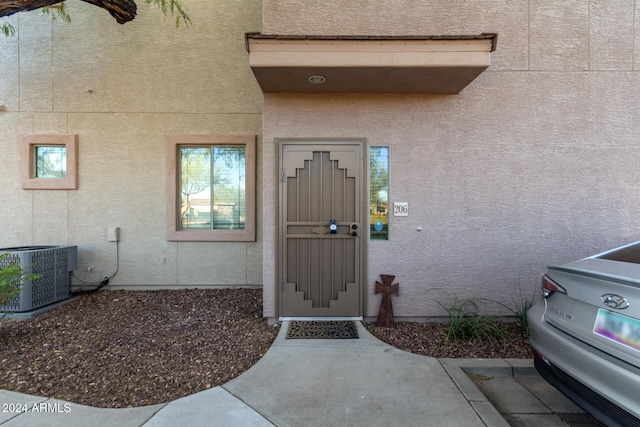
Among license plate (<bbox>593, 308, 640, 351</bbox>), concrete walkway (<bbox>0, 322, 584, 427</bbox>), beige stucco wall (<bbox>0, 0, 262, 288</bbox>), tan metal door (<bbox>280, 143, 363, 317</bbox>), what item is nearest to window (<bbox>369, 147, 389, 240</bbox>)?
tan metal door (<bbox>280, 143, 363, 317</bbox>)

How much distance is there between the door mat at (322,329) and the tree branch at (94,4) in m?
4.88

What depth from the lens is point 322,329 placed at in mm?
4145

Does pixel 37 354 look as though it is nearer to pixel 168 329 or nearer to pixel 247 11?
pixel 168 329

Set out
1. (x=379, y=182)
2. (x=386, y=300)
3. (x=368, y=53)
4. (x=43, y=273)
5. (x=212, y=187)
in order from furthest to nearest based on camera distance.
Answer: (x=212, y=187) < (x=43, y=273) < (x=379, y=182) < (x=386, y=300) < (x=368, y=53)

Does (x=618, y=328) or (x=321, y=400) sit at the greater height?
(x=618, y=328)

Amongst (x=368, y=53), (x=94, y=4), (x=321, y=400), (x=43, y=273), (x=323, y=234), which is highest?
(x=94, y=4)

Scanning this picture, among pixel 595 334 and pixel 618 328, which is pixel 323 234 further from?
pixel 618 328

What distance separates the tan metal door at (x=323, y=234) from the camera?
4.38 metres

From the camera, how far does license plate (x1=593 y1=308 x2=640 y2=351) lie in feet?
6.17

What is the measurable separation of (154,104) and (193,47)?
52.9 inches

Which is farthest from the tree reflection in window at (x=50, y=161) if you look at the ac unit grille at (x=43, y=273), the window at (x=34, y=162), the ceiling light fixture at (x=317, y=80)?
the ceiling light fixture at (x=317, y=80)

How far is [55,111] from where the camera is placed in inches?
229

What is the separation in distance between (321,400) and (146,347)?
2.35 meters

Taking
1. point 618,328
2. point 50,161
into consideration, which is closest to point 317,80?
point 618,328
